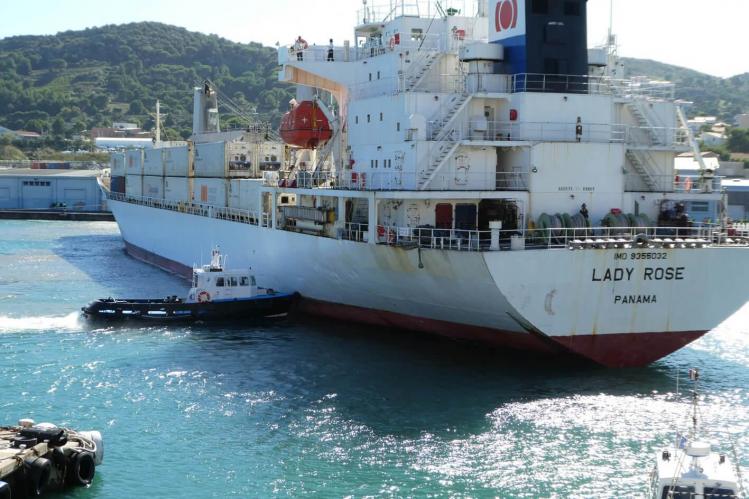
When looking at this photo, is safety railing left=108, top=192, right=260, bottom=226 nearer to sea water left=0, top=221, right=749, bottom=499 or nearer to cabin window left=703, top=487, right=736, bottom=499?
sea water left=0, top=221, right=749, bottom=499

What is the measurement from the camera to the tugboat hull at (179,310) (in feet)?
108

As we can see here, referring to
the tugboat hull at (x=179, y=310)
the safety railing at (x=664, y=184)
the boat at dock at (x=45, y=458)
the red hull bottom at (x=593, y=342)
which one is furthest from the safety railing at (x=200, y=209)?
the boat at dock at (x=45, y=458)

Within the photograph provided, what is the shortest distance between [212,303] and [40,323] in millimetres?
5825

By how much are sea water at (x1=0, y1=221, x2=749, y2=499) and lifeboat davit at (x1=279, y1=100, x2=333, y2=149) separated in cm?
832

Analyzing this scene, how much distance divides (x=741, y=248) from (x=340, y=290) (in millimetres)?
12798

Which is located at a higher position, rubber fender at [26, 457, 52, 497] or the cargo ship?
the cargo ship

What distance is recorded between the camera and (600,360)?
86.4 ft

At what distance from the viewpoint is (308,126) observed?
1495 inches

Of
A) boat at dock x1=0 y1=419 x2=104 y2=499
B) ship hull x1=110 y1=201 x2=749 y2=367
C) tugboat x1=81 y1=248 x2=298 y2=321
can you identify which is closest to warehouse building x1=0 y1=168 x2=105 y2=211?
tugboat x1=81 y1=248 x2=298 y2=321

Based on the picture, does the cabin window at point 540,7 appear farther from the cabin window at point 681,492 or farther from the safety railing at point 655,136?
the cabin window at point 681,492

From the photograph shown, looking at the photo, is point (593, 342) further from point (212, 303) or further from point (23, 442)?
point (23, 442)

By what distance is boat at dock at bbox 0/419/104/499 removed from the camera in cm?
1756

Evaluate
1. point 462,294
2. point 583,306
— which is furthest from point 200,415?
point 583,306

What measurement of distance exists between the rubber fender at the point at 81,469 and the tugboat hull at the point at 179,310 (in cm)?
1422
